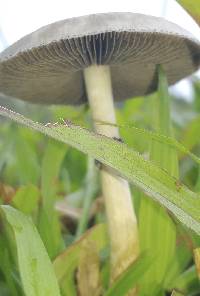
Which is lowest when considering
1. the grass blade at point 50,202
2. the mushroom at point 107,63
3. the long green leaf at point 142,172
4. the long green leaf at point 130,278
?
the long green leaf at point 130,278

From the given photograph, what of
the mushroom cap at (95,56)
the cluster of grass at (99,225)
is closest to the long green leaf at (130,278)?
the cluster of grass at (99,225)

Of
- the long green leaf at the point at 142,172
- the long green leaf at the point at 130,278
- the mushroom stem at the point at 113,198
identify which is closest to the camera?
the long green leaf at the point at 142,172

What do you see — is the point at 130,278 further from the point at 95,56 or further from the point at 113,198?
the point at 95,56

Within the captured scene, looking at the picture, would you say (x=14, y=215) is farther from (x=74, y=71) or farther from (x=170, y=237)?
(x=74, y=71)

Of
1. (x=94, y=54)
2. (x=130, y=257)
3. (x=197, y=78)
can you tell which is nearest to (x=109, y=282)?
(x=130, y=257)

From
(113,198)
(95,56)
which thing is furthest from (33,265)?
(95,56)

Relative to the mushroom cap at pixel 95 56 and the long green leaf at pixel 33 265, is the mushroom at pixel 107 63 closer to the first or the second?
the mushroom cap at pixel 95 56

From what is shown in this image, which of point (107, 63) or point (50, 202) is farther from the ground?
point (107, 63)

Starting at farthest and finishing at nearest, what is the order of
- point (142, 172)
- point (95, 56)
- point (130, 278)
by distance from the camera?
point (95, 56) < point (130, 278) < point (142, 172)
